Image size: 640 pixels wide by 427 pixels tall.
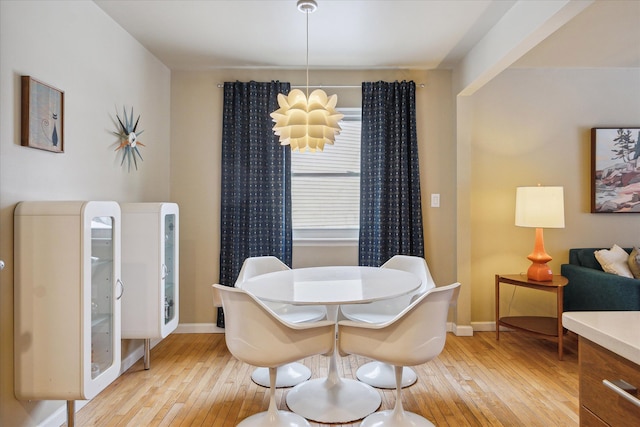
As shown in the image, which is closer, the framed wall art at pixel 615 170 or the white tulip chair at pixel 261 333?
the white tulip chair at pixel 261 333

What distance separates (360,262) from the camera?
11.8ft

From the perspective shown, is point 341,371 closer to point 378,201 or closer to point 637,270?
point 378,201

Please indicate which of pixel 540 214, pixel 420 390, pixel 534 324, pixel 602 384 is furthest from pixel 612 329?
pixel 534 324

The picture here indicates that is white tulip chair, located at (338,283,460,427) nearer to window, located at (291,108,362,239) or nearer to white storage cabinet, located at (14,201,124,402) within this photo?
white storage cabinet, located at (14,201,124,402)

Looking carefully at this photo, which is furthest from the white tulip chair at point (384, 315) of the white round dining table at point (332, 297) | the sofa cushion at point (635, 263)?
the sofa cushion at point (635, 263)

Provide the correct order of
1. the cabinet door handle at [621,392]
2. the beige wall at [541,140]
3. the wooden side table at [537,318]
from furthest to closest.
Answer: the beige wall at [541,140] → the wooden side table at [537,318] → the cabinet door handle at [621,392]

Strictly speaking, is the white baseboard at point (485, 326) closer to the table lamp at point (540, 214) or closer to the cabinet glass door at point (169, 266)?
the table lamp at point (540, 214)

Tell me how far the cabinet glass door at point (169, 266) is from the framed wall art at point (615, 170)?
12.6 ft

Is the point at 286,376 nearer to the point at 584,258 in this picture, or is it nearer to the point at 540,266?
the point at 540,266

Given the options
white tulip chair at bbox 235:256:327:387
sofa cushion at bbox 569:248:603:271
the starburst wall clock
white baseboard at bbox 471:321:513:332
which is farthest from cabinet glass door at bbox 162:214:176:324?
sofa cushion at bbox 569:248:603:271

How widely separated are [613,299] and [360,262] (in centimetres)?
200

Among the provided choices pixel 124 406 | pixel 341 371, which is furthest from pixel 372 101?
pixel 124 406

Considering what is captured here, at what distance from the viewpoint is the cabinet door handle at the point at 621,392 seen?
2.71 feet

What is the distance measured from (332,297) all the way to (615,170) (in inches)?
130
